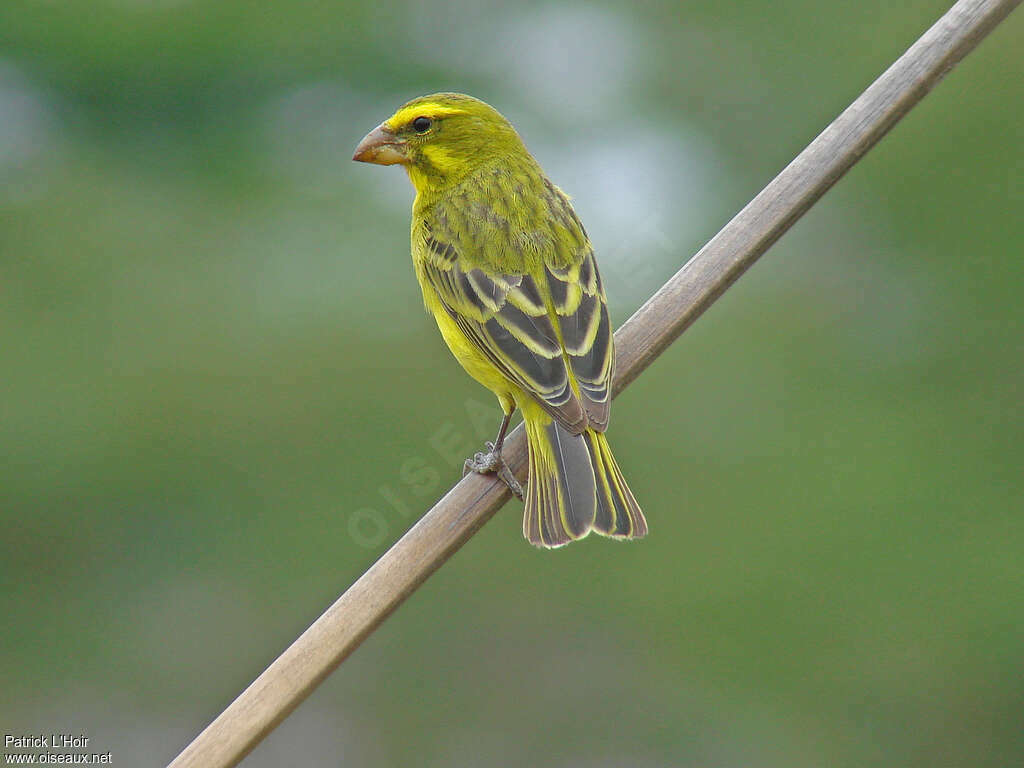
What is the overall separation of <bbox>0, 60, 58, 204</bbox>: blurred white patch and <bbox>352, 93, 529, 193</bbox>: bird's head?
10.9ft

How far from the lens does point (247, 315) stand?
6504mm

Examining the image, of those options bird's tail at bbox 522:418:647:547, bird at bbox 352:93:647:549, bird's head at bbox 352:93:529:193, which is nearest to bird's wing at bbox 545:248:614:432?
bird at bbox 352:93:647:549

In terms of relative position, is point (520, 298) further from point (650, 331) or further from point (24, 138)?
point (24, 138)

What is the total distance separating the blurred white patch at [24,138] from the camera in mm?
6750

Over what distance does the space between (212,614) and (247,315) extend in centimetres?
167

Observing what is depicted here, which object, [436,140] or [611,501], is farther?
[436,140]

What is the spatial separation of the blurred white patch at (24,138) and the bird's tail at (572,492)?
14.4ft

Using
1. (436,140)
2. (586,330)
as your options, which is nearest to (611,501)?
(586,330)

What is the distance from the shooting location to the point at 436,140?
171 inches

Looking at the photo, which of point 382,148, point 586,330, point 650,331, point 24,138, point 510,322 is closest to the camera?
point 650,331

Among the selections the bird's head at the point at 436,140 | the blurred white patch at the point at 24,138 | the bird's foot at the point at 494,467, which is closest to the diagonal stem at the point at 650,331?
the bird's foot at the point at 494,467

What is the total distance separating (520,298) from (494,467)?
622 millimetres

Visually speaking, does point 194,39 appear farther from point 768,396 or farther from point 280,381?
point 768,396

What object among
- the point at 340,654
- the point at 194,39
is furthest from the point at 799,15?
the point at 340,654
